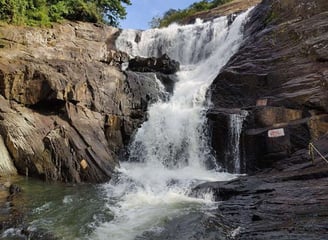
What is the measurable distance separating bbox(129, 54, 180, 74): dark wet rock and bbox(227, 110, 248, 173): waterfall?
8.04 metres

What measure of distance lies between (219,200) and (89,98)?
8894 millimetres

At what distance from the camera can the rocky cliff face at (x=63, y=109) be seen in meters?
15.5

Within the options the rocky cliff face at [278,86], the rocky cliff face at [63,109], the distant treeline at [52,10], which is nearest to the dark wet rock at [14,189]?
the rocky cliff face at [63,109]

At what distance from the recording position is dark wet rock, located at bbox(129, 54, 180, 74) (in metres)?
23.2

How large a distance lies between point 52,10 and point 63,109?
35.2 ft

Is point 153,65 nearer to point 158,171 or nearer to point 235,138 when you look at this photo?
point 158,171

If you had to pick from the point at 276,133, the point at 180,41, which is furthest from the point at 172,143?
the point at 180,41

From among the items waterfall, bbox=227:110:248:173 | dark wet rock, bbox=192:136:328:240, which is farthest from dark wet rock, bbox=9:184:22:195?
waterfall, bbox=227:110:248:173

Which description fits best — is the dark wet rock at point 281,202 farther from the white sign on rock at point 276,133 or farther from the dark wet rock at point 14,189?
the dark wet rock at point 14,189

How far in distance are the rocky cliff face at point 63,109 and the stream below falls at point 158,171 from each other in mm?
801

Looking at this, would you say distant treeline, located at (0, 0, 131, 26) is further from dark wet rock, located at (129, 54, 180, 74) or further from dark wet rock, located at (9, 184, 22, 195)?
dark wet rock, located at (9, 184, 22, 195)

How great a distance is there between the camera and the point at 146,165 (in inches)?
696

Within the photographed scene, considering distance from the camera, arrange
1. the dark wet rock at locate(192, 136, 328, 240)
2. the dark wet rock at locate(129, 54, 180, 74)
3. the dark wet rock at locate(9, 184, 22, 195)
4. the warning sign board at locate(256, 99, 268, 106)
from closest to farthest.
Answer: the dark wet rock at locate(192, 136, 328, 240) < the dark wet rock at locate(9, 184, 22, 195) < the warning sign board at locate(256, 99, 268, 106) < the dark wet rock at locate(129, 54, 180, 74)

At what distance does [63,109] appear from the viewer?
17266mm
